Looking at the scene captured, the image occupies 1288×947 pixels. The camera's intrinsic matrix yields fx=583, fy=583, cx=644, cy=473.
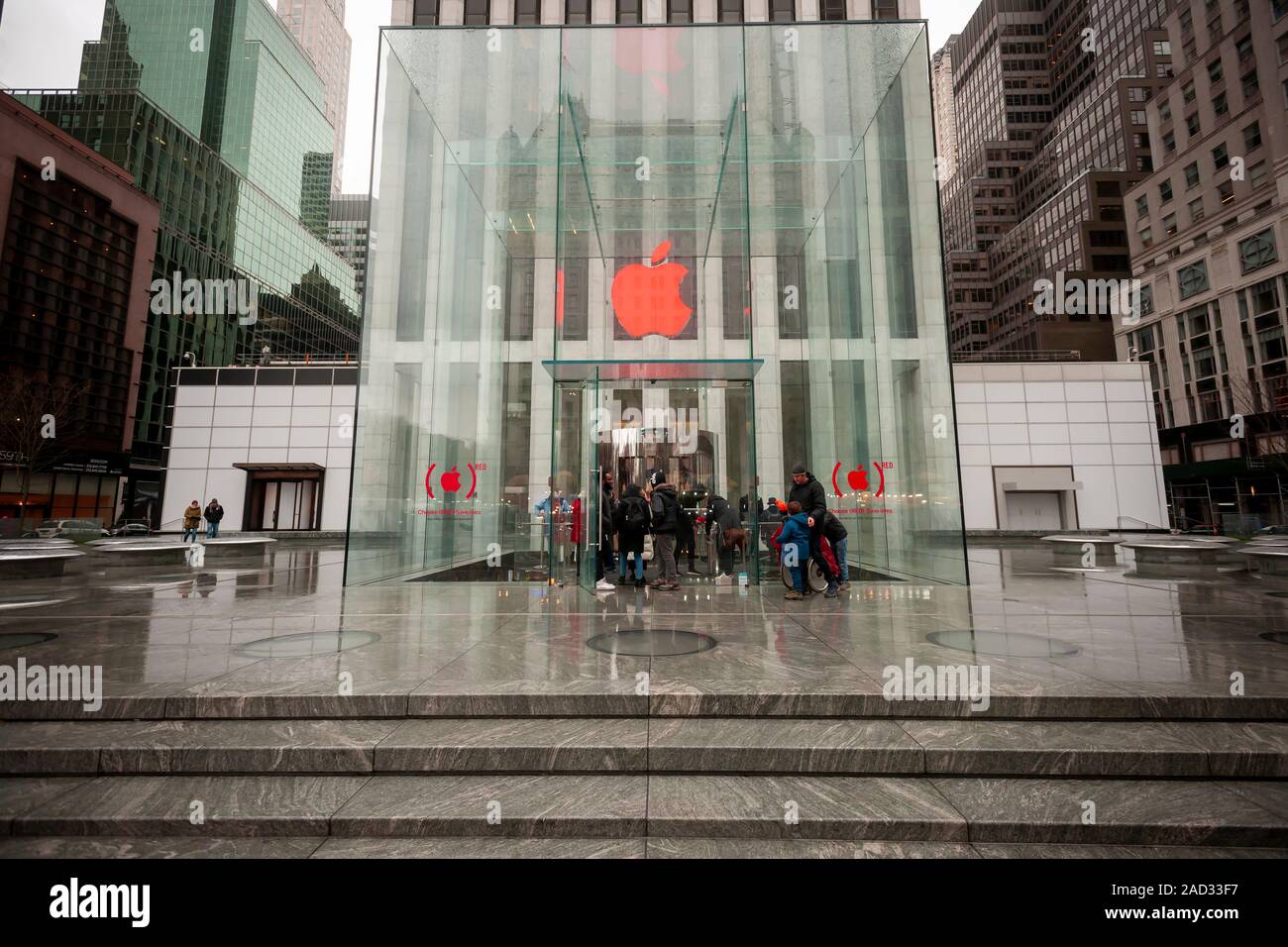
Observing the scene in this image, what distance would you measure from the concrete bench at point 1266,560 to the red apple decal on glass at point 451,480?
16.9 m

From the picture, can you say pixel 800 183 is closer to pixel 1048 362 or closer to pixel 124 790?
pixel 124 790

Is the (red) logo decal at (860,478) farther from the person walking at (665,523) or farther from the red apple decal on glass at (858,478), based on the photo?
the person walking at (665,523)

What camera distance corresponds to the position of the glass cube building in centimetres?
1159

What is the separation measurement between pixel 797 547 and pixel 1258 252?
57.6 m

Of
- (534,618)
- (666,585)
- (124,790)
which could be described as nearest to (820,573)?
(666,585)

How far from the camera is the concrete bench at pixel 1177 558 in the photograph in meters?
13.7

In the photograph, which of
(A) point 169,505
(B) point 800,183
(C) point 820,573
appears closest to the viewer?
(C) point 820,573

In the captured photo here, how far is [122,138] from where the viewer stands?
61.9m

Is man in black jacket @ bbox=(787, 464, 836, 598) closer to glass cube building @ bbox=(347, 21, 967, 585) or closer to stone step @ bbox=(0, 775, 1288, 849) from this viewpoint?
glass cube building @ bbox=(347, 21, 967, 585)

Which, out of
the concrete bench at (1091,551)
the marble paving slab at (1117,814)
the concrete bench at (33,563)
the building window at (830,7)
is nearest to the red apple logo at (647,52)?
the marble paving slab at (1117,814)
